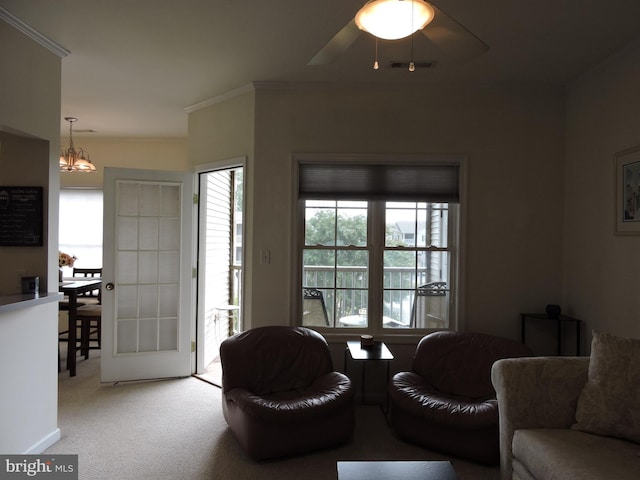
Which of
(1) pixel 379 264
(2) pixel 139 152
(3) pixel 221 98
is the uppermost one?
(3) pixel 221 98

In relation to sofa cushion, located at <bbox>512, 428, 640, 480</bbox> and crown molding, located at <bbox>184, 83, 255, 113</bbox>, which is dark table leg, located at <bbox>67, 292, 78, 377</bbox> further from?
sofa cushion, located at <bbox>512, 428, 640, 480</bbox>

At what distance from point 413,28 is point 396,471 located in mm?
1834

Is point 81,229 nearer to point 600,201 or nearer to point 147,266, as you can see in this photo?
point 147,266

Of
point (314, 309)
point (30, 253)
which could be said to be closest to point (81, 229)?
point (30, 253)

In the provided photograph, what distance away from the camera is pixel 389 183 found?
3.63 meters

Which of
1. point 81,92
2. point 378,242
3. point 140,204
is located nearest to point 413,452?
point 378,242

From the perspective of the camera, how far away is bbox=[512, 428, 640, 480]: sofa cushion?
178 centimetres

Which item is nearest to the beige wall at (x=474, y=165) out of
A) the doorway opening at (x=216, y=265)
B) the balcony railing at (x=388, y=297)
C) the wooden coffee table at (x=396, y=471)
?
the balcony railing at (x=388, y=297)

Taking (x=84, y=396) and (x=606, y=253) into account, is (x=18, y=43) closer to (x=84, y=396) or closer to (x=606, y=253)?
(x=84, y=396)

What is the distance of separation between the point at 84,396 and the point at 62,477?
1.34 metres

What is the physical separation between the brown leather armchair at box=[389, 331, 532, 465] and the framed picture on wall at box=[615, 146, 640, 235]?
1.10 meters

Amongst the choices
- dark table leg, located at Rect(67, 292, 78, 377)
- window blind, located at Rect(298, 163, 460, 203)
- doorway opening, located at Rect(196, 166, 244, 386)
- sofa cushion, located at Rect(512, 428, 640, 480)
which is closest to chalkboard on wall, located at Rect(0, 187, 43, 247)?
doorway opening, located at Rect(196, 166, 244, 386)

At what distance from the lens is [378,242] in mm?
3697

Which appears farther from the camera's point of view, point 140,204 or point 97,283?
point 97,283
